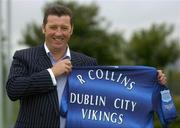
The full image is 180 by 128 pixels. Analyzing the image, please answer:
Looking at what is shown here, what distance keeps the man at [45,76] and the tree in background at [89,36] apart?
30701 mm

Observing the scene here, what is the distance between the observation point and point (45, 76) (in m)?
4.91

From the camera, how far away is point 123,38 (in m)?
43.3

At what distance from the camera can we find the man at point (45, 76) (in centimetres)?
491

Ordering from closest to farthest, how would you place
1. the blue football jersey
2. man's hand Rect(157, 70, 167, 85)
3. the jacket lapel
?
the jacket lapel
the blue football jersey
man's hand Rect(157, 70, 167, 85)

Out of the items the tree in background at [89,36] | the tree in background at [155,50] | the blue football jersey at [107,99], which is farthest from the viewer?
the tree in background at [155,50]

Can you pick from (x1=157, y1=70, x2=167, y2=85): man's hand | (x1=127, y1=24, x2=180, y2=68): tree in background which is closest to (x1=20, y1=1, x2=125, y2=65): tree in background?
(x1=127, y1=24, x2=180, y2=68): tree in background

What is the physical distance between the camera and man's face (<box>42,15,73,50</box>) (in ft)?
16.4

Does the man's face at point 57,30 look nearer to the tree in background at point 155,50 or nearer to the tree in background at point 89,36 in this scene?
the tree in background at point 89,36

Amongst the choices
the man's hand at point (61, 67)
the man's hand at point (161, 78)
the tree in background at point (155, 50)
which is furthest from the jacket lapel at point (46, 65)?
the tree in background at point (155, 50)

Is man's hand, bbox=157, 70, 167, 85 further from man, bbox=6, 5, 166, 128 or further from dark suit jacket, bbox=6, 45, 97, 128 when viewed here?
dark suit jacket, bbox=6, 45, 97, 128

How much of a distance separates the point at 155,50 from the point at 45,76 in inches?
1564

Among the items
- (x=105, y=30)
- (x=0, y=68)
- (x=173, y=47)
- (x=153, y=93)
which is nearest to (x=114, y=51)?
(x=105, y=30)

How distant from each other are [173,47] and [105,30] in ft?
24.7

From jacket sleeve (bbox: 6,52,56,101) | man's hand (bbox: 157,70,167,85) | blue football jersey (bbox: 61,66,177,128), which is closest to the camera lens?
jacket sleeve (bbox: 6,52,56,101)
